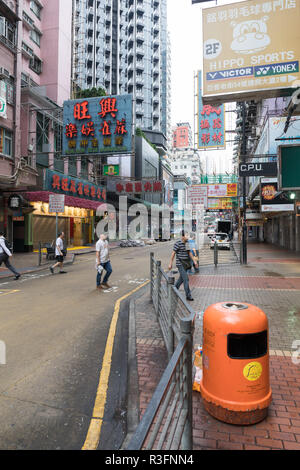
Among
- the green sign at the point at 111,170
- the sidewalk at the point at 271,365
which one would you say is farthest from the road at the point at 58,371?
the green sign at the point at 111,170

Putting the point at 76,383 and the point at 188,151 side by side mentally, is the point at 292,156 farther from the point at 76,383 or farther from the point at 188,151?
the point at 188,151

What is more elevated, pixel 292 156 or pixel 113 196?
pixel 113 196

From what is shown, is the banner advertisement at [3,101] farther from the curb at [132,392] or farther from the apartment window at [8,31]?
the curb at [132,392]

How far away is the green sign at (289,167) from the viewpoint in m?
5.86

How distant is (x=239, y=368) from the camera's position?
300 centimetres

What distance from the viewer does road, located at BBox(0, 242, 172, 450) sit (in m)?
3.02

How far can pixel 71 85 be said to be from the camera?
3064 centimetres

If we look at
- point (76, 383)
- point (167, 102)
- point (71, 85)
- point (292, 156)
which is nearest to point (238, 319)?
point (76, 383)

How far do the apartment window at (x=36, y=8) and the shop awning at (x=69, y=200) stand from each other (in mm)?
16730

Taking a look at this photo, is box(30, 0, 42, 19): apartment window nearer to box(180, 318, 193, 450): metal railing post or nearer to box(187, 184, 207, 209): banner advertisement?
box(187, 184, 207, 209): banner advertisement

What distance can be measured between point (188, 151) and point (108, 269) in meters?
160

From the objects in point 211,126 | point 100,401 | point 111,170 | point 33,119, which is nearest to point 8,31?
point 33,119

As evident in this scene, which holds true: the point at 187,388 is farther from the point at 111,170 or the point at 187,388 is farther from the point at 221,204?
the point at 221,204

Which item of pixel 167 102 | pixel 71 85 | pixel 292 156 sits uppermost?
pixel 167 102
